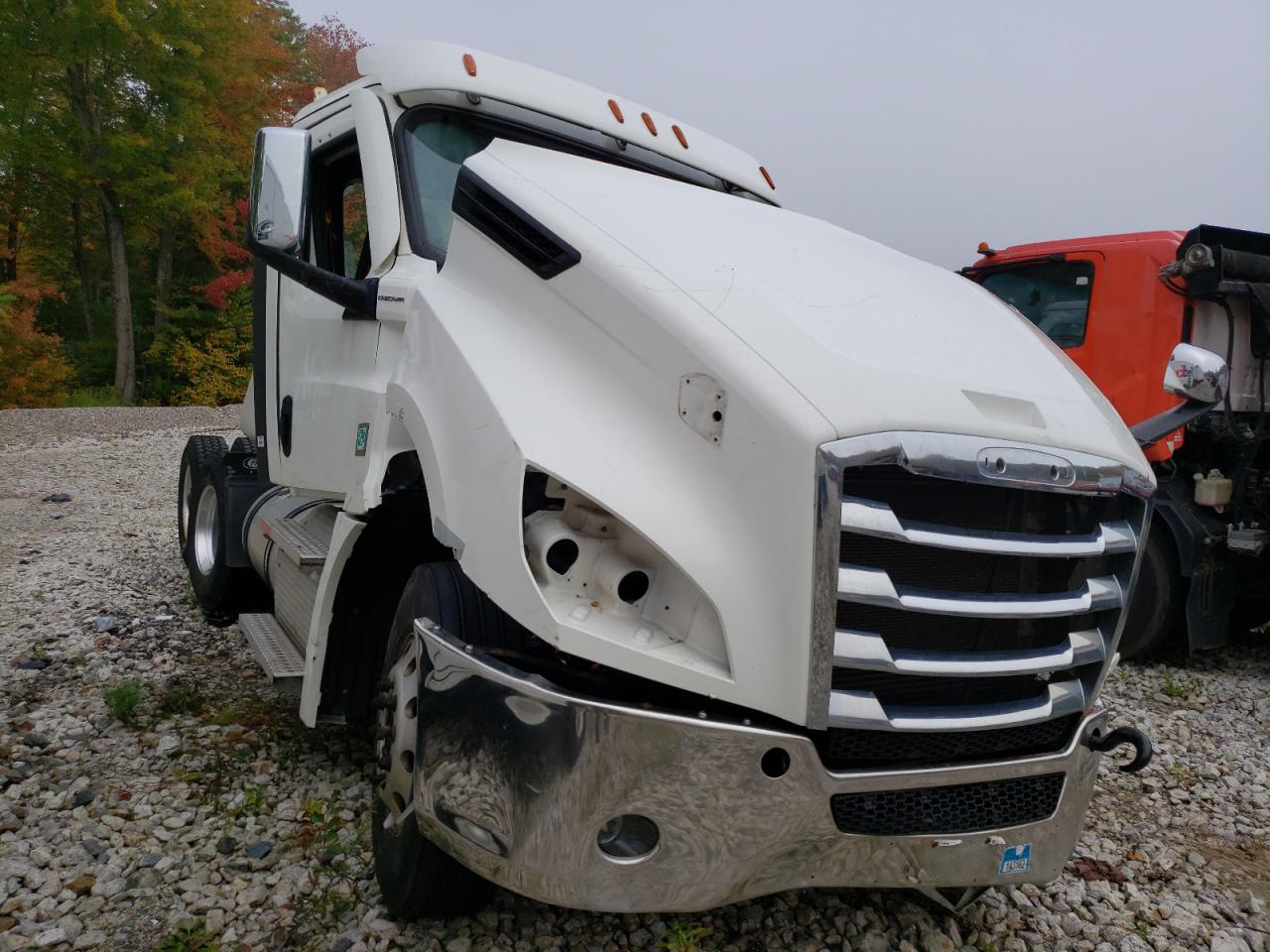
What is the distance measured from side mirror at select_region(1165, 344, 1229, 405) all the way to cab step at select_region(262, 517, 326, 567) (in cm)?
388

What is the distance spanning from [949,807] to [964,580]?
51cm

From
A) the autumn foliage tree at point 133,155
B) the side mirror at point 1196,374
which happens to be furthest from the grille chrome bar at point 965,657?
the autumn foliage tree at point 133,155

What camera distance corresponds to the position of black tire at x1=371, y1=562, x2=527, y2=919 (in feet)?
Result: 7.25

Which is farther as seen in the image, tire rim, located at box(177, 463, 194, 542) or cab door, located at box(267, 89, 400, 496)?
tire rim, located at box(177, 463, 194, 542)

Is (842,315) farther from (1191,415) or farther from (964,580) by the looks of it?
(1191,415)

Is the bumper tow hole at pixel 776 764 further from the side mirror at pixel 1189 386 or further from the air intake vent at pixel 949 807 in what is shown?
the side mirror at pixel 1189 386

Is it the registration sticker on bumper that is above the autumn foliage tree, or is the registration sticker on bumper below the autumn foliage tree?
below

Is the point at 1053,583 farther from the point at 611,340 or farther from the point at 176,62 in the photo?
the point at 176,62

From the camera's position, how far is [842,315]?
234 cm

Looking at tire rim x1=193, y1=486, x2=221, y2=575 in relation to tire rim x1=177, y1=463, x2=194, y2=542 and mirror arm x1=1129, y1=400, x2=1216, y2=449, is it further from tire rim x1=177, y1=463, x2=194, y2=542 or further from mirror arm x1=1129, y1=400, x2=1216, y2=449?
mirror arm x1=1129, y1=400, x2=1216, y2=449

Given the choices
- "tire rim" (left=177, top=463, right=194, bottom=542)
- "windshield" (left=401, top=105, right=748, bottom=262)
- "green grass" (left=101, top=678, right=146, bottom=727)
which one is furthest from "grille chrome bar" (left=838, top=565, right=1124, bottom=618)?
"tire rim" (left=177, top=463, right=194, bottom=542)

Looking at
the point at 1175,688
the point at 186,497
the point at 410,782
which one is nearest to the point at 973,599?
the point at 410,782

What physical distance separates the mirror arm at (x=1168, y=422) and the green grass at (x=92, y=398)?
2080 cm

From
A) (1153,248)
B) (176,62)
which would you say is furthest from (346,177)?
(176,62)
